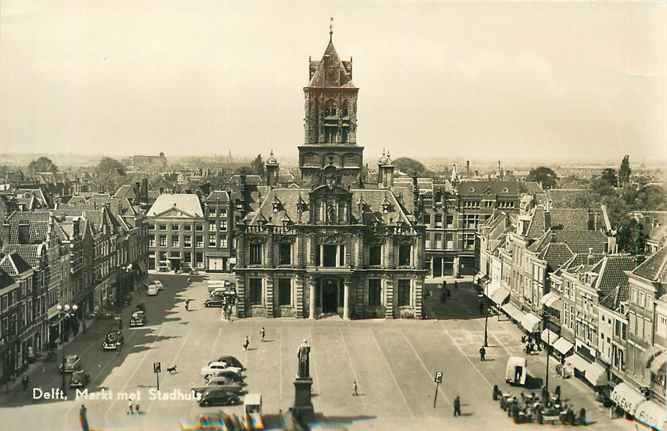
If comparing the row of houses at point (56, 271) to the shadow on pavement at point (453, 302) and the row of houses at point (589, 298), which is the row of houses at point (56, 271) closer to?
the shadow on pavement at point (453, 302)

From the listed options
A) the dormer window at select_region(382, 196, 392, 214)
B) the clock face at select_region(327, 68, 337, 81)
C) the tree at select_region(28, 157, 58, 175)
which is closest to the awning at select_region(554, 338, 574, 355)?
the dormer window at select_region(382, 196, 392, 214)

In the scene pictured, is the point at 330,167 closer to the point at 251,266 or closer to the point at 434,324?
the point at 251,266

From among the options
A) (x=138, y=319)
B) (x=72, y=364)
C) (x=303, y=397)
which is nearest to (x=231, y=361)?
(x=303, y=397)

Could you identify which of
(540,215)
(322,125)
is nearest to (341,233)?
(322,125)

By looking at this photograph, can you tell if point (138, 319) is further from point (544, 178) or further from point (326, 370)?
point (544, 178)

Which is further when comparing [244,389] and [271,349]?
[271,349]

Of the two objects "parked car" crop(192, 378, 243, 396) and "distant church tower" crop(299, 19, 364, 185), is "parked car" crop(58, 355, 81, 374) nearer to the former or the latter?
"parked car" crop(192, 378, 243, 396)
